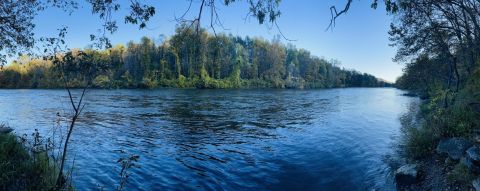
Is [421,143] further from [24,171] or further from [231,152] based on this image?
[24,171]

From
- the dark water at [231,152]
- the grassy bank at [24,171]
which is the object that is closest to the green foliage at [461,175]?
the dark water at [231,152]

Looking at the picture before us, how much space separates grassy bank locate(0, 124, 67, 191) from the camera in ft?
23.8

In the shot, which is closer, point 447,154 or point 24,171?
point 24,171

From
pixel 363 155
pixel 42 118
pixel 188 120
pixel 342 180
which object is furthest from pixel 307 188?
pixel 42 118

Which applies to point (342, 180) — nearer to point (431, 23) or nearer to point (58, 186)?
point (58, 186)

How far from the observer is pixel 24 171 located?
26.1ft

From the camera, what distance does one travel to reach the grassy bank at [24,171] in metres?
7.24

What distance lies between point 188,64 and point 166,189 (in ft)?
295

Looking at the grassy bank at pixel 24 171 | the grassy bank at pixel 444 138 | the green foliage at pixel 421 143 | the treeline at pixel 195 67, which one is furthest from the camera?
the treeline at pixel 195 67

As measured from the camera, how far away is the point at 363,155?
44.7 ft

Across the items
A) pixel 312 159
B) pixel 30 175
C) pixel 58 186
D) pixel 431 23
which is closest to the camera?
pixel 58 186

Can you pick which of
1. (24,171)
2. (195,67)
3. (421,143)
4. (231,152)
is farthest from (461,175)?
(195,67)

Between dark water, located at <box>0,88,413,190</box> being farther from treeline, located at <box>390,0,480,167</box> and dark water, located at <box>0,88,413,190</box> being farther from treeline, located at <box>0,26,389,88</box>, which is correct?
treeline, located at <box>0,26,389,88</box>

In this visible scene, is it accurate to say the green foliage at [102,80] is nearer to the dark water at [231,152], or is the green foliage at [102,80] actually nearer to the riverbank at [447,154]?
the dark water at [231,152]
